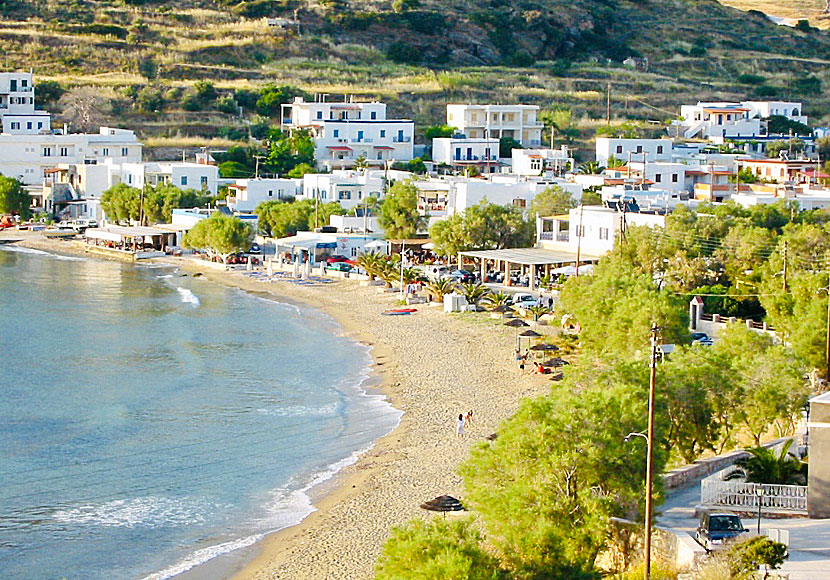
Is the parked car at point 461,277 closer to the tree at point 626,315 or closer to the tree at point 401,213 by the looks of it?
the tree at point 401,213

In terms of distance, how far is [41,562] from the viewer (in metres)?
22.4

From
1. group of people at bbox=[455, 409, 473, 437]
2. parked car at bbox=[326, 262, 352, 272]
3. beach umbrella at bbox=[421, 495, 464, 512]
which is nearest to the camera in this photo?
beach umbrella at bbox=[421, 495, 464, 512]

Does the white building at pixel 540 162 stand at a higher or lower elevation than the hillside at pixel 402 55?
lower

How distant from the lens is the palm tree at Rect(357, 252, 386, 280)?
176ft

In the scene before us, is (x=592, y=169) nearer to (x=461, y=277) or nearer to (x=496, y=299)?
(x=461, y=277)

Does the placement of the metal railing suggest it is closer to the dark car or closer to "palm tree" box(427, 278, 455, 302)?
the dark car

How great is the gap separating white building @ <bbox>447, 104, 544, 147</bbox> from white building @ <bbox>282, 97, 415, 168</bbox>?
347 cm

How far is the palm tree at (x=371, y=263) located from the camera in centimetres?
5356

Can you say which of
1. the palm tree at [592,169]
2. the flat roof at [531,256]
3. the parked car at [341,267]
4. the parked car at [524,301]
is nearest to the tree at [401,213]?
the parked car at [341,267]

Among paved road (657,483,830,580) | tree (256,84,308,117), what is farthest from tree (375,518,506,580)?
tree (256,84,308,117)

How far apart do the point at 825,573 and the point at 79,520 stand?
13.1 m

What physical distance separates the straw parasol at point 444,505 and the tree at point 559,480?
3.43m

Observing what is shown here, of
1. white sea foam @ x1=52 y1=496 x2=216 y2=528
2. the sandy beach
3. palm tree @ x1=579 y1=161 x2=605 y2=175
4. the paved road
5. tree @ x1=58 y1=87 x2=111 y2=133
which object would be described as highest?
tree @ x1=58 y1=87 x2=111 y2=133

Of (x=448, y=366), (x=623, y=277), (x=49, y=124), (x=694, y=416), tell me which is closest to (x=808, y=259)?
(x=623, y=277)
